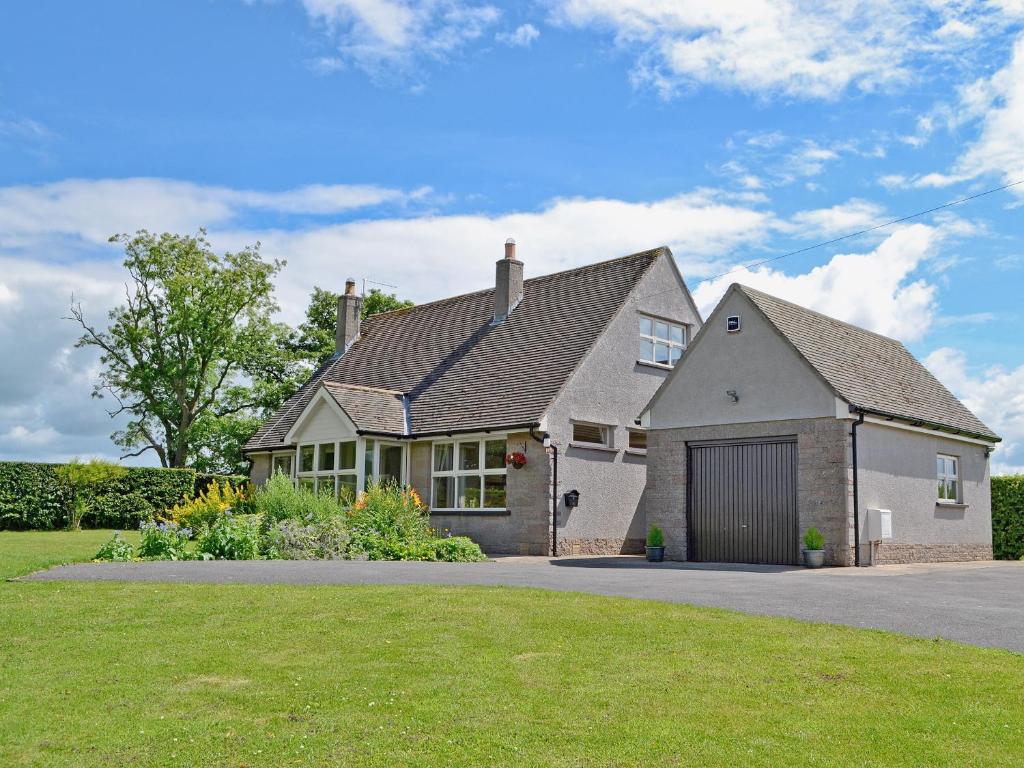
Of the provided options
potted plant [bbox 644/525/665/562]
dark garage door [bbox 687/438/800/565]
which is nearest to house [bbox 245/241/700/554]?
potted plant [bbox 644/525/665/562]

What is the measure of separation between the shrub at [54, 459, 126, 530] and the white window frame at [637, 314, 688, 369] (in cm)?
1801

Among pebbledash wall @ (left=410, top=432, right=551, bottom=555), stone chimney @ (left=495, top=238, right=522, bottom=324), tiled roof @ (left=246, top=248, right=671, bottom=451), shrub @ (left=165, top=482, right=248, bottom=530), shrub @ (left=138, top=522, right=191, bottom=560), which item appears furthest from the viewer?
stone chimney @ (left=495, top=238, right=522, bottom=324)

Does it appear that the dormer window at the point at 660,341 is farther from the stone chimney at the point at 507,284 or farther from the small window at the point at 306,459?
the small window at the point at 306,459

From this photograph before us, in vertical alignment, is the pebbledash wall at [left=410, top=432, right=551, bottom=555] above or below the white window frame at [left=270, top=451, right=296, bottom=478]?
below

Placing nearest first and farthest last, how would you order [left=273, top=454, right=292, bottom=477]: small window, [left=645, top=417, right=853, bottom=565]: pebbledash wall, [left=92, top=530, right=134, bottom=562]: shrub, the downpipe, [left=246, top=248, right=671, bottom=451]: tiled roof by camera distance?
[left=92, top=530, right=134, bottom=562]: shrub
[left=645, top=417, right=853, bottom=565]: pebbledash wall
the downpipe
[left=246, top=248, right=671, bottom=451]: tiled roof
[left=273, top=454, right=292, bottom=477]: small window

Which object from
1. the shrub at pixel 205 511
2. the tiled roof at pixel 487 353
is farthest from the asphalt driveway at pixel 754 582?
the tiled roof at pixel 487 353

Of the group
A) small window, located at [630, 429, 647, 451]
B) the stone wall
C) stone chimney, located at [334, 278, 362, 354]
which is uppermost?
stone chimney, located at [334, 278, 362, 354]

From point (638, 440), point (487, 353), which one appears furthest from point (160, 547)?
point (638, 440)

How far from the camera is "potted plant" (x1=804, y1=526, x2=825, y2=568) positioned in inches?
762

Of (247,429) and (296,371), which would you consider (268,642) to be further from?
(296,371)

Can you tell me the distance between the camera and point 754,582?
15.1 m

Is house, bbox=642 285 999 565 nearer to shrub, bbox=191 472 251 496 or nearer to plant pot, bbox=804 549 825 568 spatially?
plant pot, bbox=804 549 825 568

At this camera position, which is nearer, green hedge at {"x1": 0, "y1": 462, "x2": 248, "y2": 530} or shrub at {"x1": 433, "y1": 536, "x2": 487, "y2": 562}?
shrub at {"x1": 433, "y1": 536, "x2": 487, "y2": 562}

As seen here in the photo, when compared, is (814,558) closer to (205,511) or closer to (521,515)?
(521,515)
